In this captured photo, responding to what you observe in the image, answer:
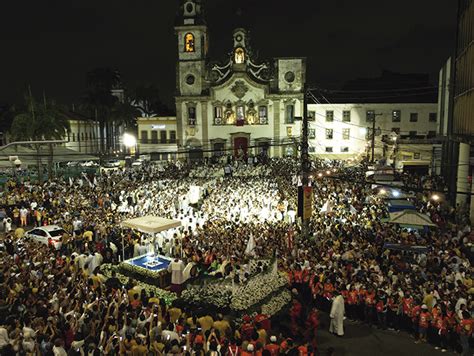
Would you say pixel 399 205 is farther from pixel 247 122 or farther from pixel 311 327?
pixel 247 122

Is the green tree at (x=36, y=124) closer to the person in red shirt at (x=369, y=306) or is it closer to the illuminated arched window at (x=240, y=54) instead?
the illuminated arched window at (x=240, y=54)

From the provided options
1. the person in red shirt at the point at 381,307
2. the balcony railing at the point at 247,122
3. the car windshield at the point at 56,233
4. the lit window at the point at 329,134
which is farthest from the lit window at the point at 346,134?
the person in red shirt at the point at 381,307

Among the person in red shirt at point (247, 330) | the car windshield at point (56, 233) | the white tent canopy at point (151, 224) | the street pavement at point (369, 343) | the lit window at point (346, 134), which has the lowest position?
the street pavement at point (369, 343)

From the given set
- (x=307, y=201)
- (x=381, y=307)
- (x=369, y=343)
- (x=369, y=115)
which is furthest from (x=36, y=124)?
(x=369, y=115)

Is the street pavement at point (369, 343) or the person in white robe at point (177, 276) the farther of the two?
the person in white robe at point (177, 276)

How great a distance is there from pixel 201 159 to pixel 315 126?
1290 cm

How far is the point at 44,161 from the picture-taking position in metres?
30.2

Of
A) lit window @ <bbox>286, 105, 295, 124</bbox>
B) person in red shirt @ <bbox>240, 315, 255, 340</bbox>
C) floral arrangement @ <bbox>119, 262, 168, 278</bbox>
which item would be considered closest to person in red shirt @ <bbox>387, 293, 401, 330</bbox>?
person in red shirt @ <bbox>240, 315, 255, 340</bbox>

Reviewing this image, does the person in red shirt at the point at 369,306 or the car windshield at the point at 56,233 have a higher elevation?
the car windshield at the point at 56,233

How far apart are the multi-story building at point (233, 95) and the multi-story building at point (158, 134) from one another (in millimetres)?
4610

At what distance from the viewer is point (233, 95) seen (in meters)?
46.0

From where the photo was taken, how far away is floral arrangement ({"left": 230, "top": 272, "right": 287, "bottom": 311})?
1095cm

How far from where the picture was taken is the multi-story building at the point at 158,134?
168 ft

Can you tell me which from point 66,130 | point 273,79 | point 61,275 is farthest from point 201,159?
point 61,275
